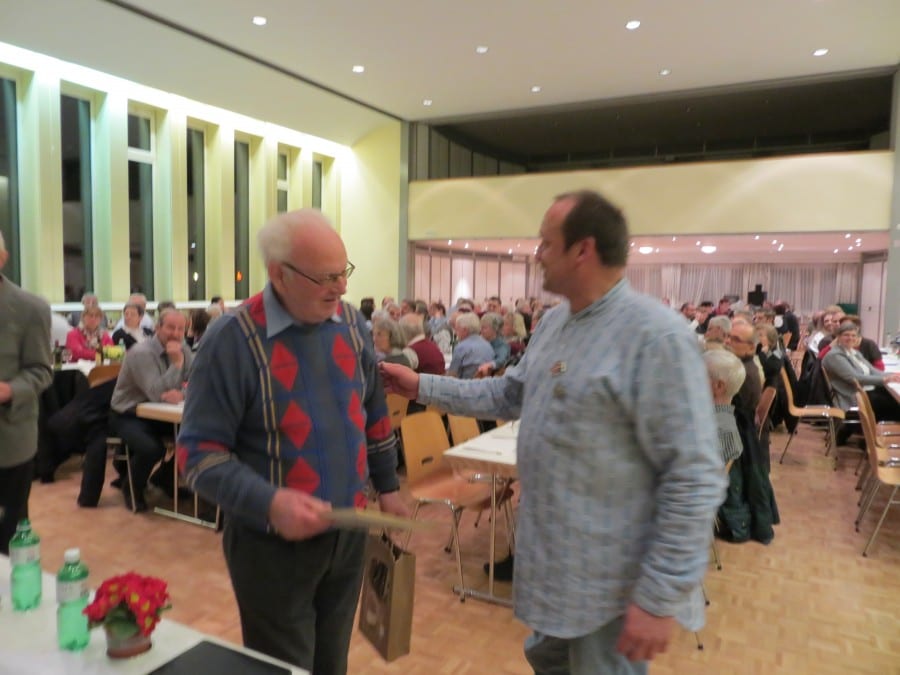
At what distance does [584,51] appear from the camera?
31.0ft

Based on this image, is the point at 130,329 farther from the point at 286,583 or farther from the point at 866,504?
the point at 866,504

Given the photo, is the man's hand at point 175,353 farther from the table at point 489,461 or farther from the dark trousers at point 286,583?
the dark trousers at point 286,583

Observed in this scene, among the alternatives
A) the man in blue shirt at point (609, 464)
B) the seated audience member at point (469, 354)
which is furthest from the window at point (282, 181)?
the man in blue shirt at point (609, 464)

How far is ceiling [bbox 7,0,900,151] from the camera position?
7945mm

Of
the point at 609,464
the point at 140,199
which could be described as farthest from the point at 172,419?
the point at 140,199

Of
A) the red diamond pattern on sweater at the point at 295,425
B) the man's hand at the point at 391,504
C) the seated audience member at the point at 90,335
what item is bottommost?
the man's hand at the point at 391,504

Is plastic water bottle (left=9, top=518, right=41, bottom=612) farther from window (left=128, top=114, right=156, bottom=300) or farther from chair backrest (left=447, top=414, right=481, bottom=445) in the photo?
window (left=128, top=114, right=156, bottom=300)

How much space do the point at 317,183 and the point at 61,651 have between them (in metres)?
13.5

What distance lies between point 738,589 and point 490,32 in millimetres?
7475

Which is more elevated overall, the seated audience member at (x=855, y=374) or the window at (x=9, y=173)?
the window at (x=9, y=173)

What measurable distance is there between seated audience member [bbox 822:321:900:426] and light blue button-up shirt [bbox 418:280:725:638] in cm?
578

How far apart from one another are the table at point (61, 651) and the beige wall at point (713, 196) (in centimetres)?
882

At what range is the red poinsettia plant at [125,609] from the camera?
4.43ft

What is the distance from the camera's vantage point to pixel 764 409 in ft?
15.6
